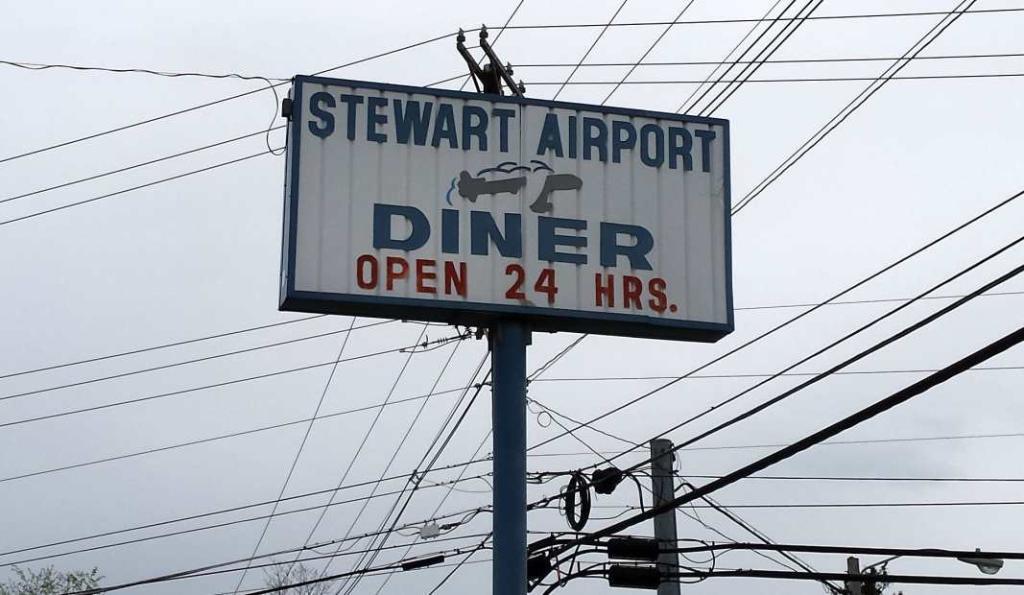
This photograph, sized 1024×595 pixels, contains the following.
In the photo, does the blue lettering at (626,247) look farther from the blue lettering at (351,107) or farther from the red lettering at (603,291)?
the blue lettering at (351,107)

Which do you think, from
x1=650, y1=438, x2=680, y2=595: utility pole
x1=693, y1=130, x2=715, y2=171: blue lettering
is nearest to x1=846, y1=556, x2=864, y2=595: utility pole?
x1=650, y1=438, x2=680, y2=595: utility pole

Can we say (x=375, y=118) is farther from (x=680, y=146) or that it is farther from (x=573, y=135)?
(x=680, y=146)

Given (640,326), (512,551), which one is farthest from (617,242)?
(512,551)

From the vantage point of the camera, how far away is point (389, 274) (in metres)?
16.1

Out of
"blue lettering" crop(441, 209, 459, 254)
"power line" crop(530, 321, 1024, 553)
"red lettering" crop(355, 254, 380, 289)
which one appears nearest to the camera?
"power line" crop(530, 321, 1024, 553)

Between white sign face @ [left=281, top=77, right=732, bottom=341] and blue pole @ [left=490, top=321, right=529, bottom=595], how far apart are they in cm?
37

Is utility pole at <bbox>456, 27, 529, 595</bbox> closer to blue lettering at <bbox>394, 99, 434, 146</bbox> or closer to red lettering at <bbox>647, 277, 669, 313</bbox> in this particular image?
red lettering at <bbox>647, 277, 669, 313</bbox>

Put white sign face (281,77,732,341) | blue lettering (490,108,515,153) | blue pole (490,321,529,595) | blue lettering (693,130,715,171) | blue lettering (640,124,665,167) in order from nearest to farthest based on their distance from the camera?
blue pole (490,321,529,595) → white sign face (281,77,732,341) → blue lettering (490,108,515,153) → blue lettering (640,124,665,167) → blue lettering (693,130,715,171)

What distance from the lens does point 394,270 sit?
16.1m

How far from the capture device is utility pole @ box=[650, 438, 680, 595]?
71.2 ft

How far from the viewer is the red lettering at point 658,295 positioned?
16719 mm

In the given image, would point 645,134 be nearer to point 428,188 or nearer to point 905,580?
point 428,188

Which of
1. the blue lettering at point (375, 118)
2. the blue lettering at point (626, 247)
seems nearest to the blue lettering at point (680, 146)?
the blue lettering at point (626, 247)

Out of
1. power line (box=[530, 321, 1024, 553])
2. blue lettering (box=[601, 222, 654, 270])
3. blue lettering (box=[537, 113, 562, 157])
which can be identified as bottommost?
power line (box=[530, 321, 1024, 553])
